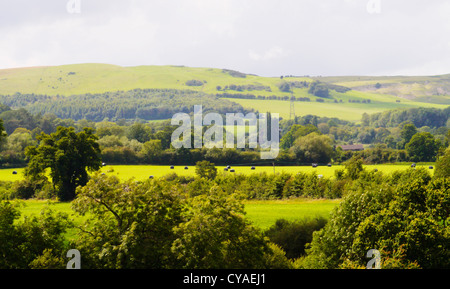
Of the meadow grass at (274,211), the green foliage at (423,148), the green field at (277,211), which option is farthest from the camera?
the green foliage at (423,148)

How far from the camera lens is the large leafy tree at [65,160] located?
2035 inches

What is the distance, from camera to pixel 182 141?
93.5 metres

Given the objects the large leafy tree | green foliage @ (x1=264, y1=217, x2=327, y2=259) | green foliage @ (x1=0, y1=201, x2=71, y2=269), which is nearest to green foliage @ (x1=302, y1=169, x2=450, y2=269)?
green foliage @ (x1=264, y1=217, x2=327, y2=259)

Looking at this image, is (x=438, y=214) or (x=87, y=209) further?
(x=438, y=214)

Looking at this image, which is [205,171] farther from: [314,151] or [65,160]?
[314,151]

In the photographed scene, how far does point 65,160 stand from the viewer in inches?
2029

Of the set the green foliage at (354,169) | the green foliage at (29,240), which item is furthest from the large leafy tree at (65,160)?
the green foliage at (354,169)

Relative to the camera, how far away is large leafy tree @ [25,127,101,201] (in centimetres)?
5169

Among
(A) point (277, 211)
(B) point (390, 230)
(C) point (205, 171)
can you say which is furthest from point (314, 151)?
(B) point (390, 230)

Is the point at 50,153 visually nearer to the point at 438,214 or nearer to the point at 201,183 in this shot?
the point at 201,183

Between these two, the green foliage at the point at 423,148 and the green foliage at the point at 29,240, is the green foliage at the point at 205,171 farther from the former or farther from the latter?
the green foliage at the point at 423,148
